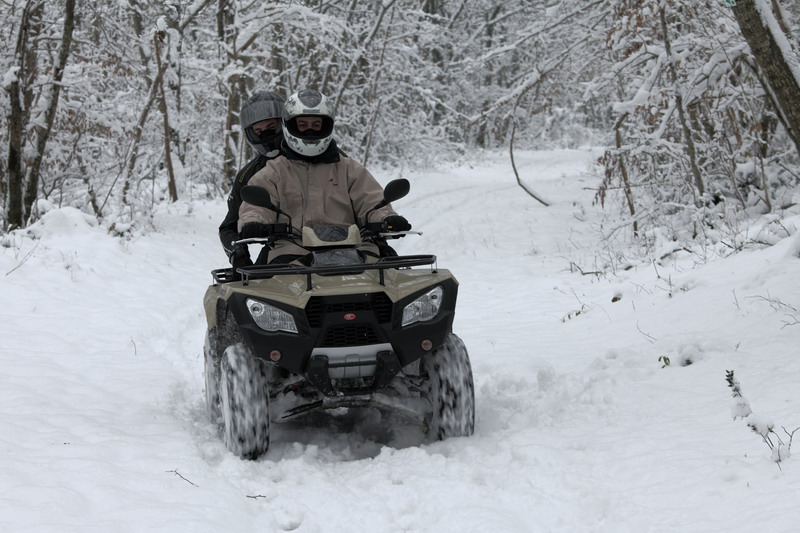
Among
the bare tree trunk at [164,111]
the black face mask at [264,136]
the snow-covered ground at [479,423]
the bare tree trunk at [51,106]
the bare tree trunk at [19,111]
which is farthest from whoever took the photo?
the bare tree trunk at [164,111]

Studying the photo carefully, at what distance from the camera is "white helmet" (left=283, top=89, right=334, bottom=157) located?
16.9 feet

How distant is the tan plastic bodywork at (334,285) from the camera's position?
423cm

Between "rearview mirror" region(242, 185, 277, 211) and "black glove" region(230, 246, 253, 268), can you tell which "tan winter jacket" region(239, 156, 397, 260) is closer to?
"black glove" region(230, 246, 253, 268)

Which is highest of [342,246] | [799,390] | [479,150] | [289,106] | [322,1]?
[322,1]

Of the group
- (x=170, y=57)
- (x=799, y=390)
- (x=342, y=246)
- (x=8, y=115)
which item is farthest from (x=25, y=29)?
(x=799, y=390)

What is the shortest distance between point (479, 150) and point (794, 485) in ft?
99.3

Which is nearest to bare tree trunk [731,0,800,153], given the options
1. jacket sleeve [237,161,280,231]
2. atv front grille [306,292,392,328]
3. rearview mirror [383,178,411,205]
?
rearview mirror [383,178,411,205]

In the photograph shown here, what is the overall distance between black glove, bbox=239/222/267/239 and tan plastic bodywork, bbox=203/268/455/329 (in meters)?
0.32

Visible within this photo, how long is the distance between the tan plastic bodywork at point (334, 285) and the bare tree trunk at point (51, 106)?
28.2ft

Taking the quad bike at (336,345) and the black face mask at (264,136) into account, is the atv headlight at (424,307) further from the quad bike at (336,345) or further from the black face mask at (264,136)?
the black face mask at (264,136)

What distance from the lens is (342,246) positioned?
486 cm

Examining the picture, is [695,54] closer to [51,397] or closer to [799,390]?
[799,390]

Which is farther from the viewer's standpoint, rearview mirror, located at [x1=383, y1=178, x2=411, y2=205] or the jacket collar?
the jacket collar

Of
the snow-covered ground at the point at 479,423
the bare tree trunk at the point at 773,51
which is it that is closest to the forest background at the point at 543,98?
the bare tree trunk at the point at 773,51
